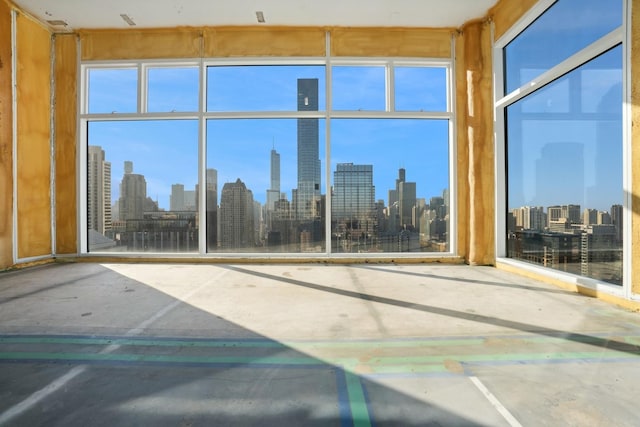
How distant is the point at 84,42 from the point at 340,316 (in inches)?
240

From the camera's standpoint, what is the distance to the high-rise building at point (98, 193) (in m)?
5.33

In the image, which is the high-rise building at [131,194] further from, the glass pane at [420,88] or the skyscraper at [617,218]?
the skyscraper at [617,218]

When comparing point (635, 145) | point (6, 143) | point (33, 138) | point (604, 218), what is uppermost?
point (33, 138)

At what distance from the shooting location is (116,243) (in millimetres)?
5250

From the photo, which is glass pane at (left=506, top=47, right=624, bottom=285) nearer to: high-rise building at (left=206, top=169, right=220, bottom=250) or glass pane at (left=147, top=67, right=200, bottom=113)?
high-rise building at (left=206, top=169, right=220, bottom=250)

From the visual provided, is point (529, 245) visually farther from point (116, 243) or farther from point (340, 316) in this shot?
point (116, 243)

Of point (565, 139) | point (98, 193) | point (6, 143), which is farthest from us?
point (98, 193)

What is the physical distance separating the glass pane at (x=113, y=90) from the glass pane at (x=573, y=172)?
601 cm

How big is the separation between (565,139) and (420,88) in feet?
7.60

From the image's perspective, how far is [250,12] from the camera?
182 inches

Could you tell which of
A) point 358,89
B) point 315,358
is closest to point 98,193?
point 358,89

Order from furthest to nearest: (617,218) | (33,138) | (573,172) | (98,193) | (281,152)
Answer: (98,193) → (281,152) → (33,138) → (573,172) → (617,218)

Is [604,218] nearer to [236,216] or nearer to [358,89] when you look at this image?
[358,89]

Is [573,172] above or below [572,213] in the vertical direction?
above
